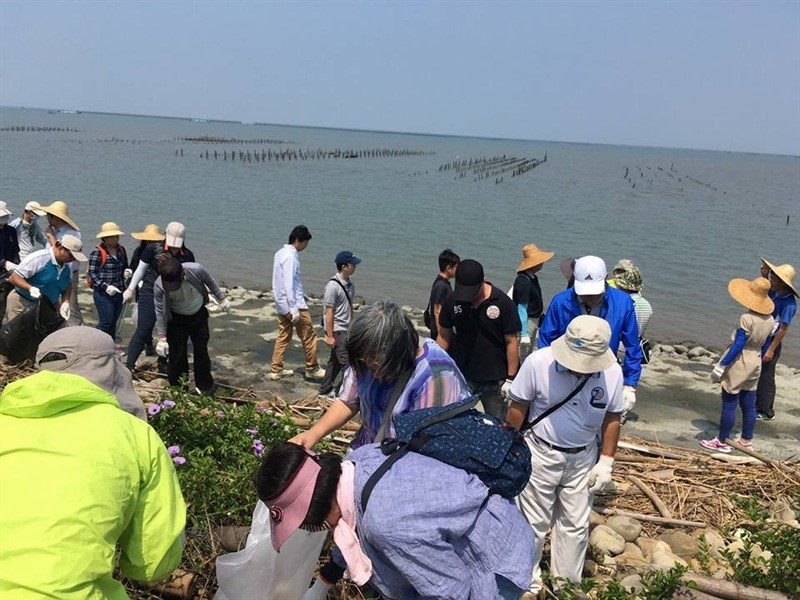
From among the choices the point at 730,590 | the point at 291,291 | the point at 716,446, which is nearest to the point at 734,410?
the point at 716,446

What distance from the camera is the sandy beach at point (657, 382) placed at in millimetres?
7766

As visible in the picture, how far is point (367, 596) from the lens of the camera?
307 centimetres

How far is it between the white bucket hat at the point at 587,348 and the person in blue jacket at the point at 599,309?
1011mm

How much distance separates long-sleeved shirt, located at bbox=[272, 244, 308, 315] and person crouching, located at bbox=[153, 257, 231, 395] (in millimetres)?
709

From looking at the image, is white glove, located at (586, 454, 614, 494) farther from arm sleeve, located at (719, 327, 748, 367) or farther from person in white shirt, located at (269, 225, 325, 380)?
person in white shirt, located at (269, 225, 325, 380)

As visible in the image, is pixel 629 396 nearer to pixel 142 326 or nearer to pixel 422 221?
pixel 142 326

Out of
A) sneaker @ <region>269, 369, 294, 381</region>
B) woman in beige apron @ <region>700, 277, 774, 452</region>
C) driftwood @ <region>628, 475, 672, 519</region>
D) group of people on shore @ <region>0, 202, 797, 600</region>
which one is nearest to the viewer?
group of people on shore @ <region>0, 202, 797, 600</region>

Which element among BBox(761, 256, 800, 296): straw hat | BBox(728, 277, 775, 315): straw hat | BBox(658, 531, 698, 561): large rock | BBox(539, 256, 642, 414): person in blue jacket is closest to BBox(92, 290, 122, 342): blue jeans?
BBox(539, 256, 642, 414): person in blue jacket

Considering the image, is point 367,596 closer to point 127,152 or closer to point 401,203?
point 401,203

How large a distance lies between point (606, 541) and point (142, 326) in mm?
5357

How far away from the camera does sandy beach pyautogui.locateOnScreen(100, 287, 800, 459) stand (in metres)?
7.77

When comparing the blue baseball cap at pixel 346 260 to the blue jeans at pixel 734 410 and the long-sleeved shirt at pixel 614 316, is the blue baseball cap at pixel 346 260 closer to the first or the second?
the long-sleeved shirt at pixel 614 316

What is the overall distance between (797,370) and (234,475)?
1060 cm

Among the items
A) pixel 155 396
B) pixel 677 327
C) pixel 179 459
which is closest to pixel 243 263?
pixel 677 327
